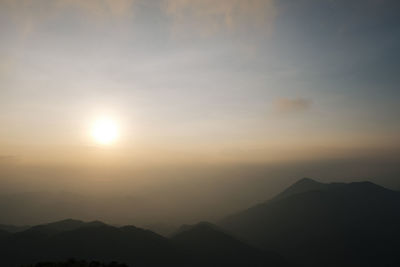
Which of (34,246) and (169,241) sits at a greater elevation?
(34,246)

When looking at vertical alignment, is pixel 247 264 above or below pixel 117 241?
below

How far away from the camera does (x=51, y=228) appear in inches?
7844

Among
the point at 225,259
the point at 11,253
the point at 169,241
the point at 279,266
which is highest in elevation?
the point at 11,253

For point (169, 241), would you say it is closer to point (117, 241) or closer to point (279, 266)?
point (117, 241)

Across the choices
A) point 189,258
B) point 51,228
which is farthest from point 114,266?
point 51,228

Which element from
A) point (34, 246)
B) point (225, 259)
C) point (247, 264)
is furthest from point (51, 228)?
point (247, 264)

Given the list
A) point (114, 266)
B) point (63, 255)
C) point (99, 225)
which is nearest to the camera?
point (114, 266)

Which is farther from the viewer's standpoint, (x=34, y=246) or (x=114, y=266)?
(x=34, y=246)

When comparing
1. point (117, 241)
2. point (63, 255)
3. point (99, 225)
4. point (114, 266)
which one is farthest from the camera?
point (99, 225)

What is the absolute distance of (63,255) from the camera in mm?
160375

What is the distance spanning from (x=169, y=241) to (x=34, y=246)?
81.1 m

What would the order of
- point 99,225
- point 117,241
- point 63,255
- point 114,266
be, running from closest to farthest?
point 114,266 → point 63,255 → point 117,241 → point 99,225

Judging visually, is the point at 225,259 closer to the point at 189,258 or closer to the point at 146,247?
the point at 189,258

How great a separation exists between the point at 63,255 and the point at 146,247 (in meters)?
46.5
